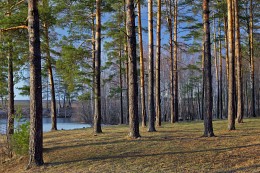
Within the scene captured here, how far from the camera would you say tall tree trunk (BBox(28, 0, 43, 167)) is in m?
7.51

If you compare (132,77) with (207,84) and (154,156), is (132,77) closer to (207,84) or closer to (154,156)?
(207,84)

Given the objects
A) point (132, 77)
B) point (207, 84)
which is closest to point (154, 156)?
point (132, 77)

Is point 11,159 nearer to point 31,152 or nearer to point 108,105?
point 31,152

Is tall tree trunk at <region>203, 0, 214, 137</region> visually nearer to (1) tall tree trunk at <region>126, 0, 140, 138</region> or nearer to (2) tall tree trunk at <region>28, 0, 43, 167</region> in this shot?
(1) tall tree trunk at <region>126, 0, 140, 138</region>

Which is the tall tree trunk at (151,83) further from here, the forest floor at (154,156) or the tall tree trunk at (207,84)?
the tall tree trunk at (207,84)

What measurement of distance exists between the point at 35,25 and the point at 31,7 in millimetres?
461

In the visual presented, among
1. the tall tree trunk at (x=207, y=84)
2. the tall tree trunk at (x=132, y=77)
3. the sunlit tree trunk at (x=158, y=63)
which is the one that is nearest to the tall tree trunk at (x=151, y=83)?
the sunlit tree trunk at (x=158, y=63)

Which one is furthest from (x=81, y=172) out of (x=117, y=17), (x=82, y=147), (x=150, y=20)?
(x=117, y=17)

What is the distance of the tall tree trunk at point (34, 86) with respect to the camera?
751 centimetres

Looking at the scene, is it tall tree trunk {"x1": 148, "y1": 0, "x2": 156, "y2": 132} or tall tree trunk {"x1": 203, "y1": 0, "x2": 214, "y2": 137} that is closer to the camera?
tall tree trunk {"x1": 203, "y1": 0, "x2": 214, "y2": 137}

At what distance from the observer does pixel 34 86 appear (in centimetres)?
750

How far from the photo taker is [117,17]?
66.1 feet

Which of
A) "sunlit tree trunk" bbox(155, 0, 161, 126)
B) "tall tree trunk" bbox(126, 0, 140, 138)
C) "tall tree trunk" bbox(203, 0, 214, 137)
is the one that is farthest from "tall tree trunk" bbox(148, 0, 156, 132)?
"tall tree trunk" bbox(203, 0, 214, 137)

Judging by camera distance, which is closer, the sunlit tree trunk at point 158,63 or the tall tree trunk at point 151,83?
the tall tree trunk at point 151,83
